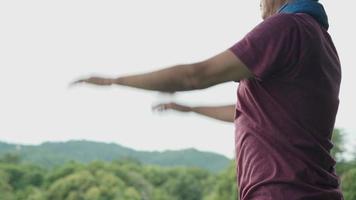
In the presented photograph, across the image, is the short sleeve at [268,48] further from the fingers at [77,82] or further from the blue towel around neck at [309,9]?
the fingers at [77,82]

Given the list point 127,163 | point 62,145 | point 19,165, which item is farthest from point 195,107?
point 62,145

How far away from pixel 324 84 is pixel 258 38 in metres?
0.17

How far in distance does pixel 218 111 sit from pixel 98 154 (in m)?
47.6

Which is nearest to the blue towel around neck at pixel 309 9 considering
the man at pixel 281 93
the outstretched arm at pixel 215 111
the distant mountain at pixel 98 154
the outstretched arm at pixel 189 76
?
the man at pixel 281 93

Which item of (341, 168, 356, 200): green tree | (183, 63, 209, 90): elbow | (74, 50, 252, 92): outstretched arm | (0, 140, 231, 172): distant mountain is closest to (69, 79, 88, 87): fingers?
(74, 50, 252, 92): outstretched arm

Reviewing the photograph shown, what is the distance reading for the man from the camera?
129cm

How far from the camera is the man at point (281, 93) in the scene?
1288 mm

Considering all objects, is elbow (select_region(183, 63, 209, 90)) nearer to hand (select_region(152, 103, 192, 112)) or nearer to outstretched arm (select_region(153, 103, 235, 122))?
hand (select_region(152, 103, 192, 112))

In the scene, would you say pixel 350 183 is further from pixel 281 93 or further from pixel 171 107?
pixel 281 93

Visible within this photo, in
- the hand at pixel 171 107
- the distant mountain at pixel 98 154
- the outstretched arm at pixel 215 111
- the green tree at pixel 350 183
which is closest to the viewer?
the hand at pixel 171 107

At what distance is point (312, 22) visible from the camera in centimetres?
136

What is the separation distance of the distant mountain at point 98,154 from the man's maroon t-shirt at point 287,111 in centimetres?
3921

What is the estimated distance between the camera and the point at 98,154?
49000mm

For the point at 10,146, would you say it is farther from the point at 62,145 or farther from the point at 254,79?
the point at 254,79
